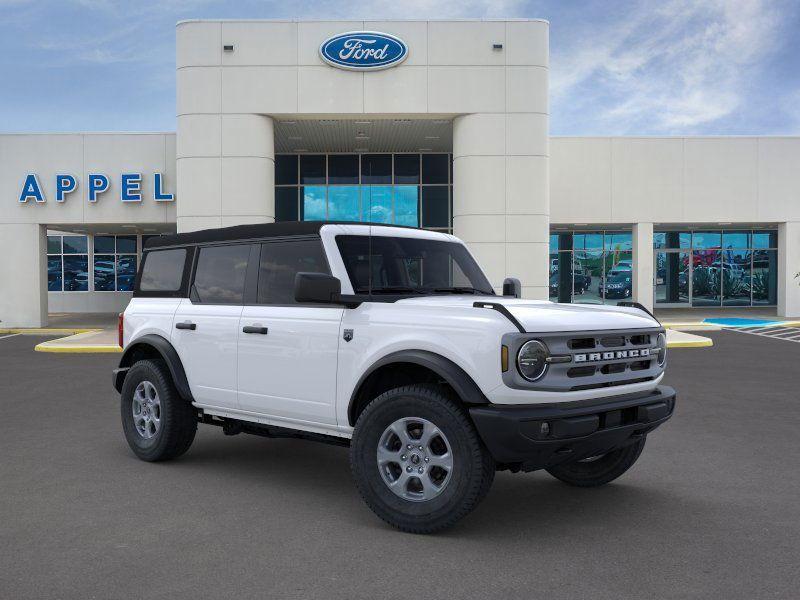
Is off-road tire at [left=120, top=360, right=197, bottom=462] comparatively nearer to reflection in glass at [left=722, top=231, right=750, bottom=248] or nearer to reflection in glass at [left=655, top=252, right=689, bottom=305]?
reflection in glass at [left=655, top=252, right=689, bottom=305]

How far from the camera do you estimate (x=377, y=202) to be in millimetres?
25969

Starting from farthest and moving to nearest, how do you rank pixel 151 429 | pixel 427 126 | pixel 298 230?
pixel 427 126
pixel 151 429
pixel 298 230

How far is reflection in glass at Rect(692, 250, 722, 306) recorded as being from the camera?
1374 inches

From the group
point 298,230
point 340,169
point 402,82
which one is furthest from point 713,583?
point 340,169

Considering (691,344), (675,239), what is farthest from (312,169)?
(675,239)

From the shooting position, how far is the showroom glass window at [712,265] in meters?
34.9

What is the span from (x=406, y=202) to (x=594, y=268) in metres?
12.1

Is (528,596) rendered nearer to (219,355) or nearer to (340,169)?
(219,355)

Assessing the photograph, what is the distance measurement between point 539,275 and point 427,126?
553 centimetres

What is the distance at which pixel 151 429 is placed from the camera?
6590 mm

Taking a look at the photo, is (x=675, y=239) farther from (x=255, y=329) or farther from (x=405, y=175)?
(x=255, y=329)

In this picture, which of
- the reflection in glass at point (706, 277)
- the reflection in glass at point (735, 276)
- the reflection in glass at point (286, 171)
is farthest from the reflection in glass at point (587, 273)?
the reflection in glass at point (286, 171)

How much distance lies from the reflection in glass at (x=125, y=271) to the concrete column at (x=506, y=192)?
755 inches

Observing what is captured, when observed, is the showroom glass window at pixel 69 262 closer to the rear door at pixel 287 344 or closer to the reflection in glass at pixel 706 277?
the reflection in glass at pixel 706 277
